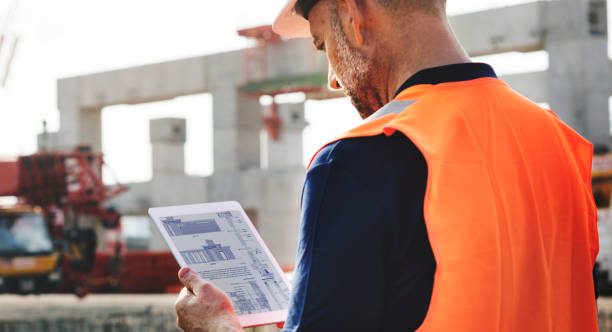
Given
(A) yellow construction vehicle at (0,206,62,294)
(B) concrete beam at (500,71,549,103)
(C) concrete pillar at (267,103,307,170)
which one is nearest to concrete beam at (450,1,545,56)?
(B) concrete beam at (500,71,549,103)

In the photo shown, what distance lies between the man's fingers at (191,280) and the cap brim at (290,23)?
58 cm

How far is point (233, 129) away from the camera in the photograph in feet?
117

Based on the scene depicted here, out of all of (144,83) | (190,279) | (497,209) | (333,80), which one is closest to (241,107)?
(144,83)

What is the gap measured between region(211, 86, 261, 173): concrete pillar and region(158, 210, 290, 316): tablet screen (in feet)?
108

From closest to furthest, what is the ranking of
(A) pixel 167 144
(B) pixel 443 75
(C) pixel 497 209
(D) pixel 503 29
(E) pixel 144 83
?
(C) pixel 497 209
(B) pixel 443 75
(D) pixel 503 29
(A) pixel 167 144
(E) pixel 144 83

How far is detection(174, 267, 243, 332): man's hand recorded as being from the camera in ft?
6.55

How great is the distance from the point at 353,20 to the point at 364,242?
469mm

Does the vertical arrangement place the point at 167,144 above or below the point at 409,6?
below

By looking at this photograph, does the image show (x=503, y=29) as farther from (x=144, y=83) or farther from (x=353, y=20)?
(x=353, y=20)

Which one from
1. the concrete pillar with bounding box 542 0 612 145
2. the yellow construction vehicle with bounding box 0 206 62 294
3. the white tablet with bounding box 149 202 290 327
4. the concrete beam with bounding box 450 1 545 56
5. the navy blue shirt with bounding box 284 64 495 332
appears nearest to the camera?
the navy blue shirt with bounding box 284 64 495 332

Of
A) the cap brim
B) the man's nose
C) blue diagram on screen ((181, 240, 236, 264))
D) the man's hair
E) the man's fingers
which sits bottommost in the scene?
the man's fingers

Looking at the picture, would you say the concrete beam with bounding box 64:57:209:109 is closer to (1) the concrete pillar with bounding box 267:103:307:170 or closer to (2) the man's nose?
(1) the concrete pillar with bounding box 267:103:307:170

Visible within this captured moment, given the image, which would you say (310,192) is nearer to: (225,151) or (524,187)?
(524,187)

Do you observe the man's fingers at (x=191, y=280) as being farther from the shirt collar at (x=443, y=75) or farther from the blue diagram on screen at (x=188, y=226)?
the shirt collar at (x=443, y=75)
